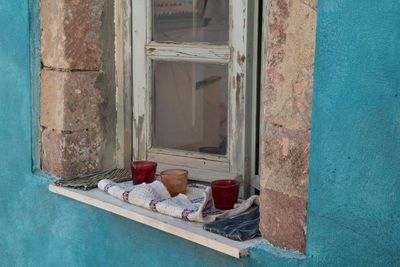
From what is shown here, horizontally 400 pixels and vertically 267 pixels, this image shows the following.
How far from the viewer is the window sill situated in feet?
7.32

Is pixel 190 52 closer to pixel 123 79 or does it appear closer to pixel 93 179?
pixel 123 79

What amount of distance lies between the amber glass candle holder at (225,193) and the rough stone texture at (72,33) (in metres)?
0.86

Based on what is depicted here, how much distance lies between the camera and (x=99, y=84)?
120 inches

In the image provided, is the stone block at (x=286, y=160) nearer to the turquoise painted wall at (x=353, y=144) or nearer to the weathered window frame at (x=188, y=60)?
the turquoise painted wall at (x=353, y=144)

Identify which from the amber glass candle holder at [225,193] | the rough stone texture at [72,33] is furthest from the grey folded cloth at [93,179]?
the amber glass candle holder at [225,193]

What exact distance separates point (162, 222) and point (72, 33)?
99cm

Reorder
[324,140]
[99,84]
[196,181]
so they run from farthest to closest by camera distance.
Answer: [99,84]
[196,181]
[324,140]

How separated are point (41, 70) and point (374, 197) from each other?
1.76 m

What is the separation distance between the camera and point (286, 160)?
2143mm

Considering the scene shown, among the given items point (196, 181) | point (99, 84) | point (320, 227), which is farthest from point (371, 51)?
point (99, 84)

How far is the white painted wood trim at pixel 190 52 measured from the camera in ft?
8.77

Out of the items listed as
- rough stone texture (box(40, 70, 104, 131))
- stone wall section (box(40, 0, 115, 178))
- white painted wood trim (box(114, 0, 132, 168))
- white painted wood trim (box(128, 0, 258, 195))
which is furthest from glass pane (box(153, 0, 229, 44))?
rough stone texture (box(40, 70, 104, 131))

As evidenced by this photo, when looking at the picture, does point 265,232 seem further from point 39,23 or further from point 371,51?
point 39,23

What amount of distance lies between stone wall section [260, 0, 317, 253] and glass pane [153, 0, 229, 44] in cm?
56
